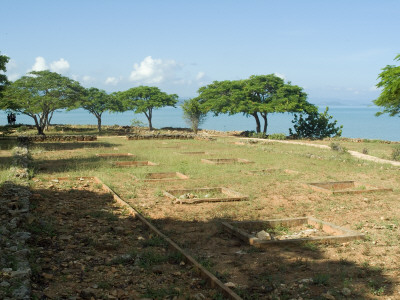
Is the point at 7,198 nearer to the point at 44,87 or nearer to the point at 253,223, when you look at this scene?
the point at 253,223

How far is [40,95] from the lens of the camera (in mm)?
38594

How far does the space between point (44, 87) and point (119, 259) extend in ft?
118

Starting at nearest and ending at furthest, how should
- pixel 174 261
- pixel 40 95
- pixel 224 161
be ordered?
pixel 174 261 → pixel 224 161 → pixel 40 95

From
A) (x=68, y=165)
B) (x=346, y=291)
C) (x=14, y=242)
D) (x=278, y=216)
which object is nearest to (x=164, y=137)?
(x=68, y=165)

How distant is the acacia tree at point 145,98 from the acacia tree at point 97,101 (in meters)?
2.73

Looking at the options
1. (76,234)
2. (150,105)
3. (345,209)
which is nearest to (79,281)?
(76,234)

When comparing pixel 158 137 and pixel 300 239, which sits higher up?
pixel 158 137

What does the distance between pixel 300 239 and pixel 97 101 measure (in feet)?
158

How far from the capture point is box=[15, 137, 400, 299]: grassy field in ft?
17.2

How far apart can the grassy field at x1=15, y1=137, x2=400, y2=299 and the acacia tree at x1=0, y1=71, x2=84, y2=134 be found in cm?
2058

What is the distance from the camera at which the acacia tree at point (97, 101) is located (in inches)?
2021

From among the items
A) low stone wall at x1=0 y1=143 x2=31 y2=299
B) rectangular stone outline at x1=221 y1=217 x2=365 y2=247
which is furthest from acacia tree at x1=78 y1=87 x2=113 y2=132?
rectangular stone outline at x1=221 y1=217 x2=365 y2=247

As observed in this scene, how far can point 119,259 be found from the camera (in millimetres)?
6012

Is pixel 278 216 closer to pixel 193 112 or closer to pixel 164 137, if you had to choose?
pixel 164 137
